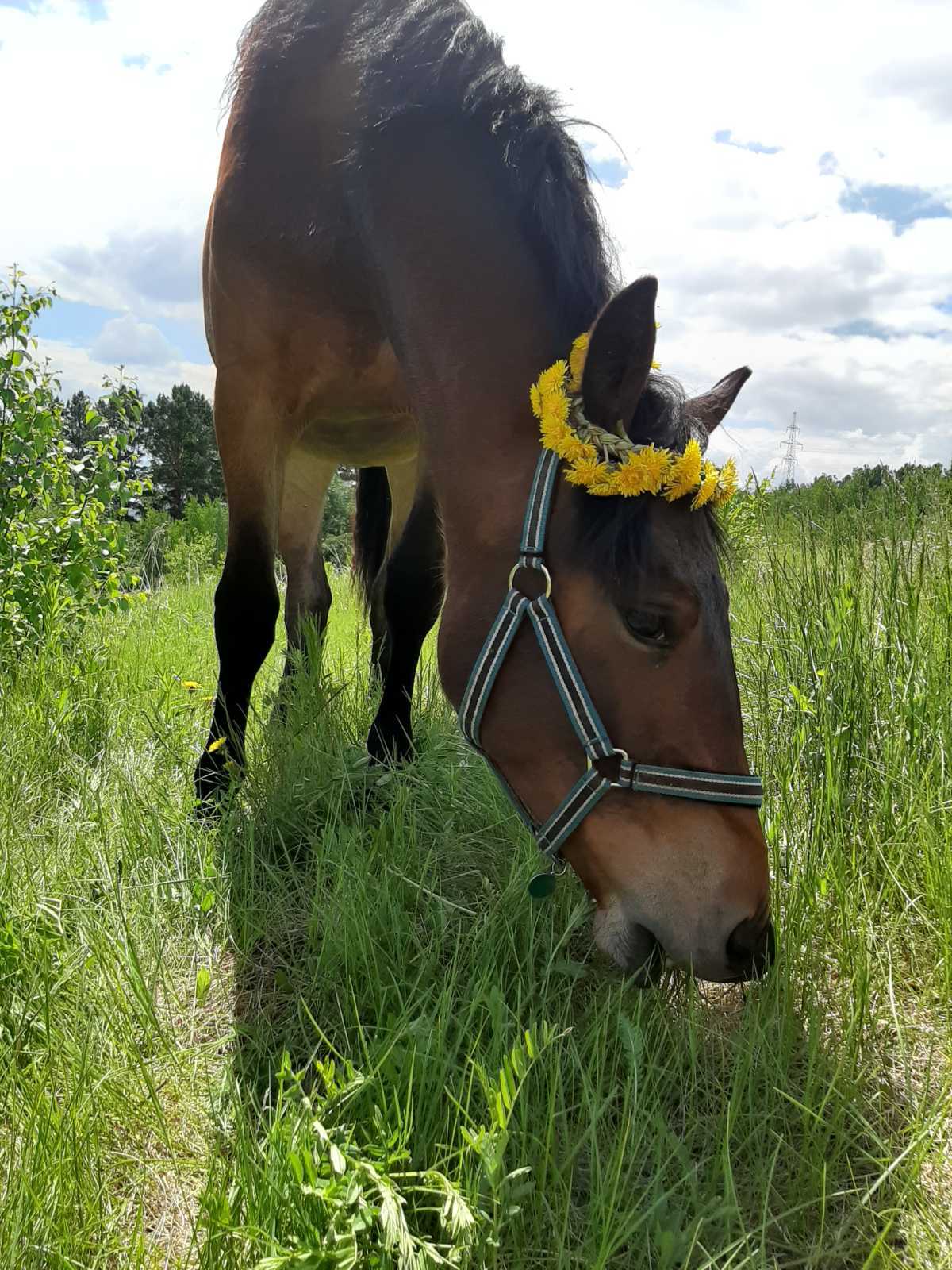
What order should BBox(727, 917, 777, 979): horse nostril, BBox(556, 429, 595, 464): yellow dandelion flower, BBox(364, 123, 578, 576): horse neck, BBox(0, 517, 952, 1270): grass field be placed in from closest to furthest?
BBox(0, 517, 952, 1270): grass field → BBox(727, 917, 777, 979): horse nostril → BBox(556, 429, 595, 464): yellow dandelion flower → BBox(364, 123, 578, 576): horse neck

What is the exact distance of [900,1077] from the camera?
5.35 feet

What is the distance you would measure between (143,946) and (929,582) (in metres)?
2.64

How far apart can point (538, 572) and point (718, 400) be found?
0.74 meters

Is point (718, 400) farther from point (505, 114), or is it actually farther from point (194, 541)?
point (194, 541)

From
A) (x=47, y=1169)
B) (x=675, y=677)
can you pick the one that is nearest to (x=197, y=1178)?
(x=47, y=1169)

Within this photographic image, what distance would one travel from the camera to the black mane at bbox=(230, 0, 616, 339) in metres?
1.96

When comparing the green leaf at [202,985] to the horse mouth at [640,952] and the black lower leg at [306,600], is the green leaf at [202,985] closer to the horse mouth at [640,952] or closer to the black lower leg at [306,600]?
the horse mouth at [640,952]

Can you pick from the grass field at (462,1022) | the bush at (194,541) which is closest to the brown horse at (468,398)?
the grass field at (462,1022)

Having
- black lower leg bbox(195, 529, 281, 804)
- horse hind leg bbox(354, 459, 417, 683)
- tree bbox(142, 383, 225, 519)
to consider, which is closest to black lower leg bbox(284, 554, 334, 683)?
horse hind leg bbox(354, 459, 417, 683)

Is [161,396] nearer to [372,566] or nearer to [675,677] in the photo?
[372,566]

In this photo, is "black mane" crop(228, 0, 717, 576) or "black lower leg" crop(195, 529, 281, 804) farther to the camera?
"black lower leg" crop(195, 529, 281, 804)

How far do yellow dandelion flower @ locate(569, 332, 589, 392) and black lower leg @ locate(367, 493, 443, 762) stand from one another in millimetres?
1358

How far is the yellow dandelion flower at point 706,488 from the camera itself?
1705 mm

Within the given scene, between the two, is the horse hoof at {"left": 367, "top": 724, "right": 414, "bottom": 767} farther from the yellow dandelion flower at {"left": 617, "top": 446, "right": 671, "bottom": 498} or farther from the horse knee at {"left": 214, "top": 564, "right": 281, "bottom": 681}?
the yellow dandelion flower at {"left": 617, "top": 446, "right": 671, "bottom": 498}
